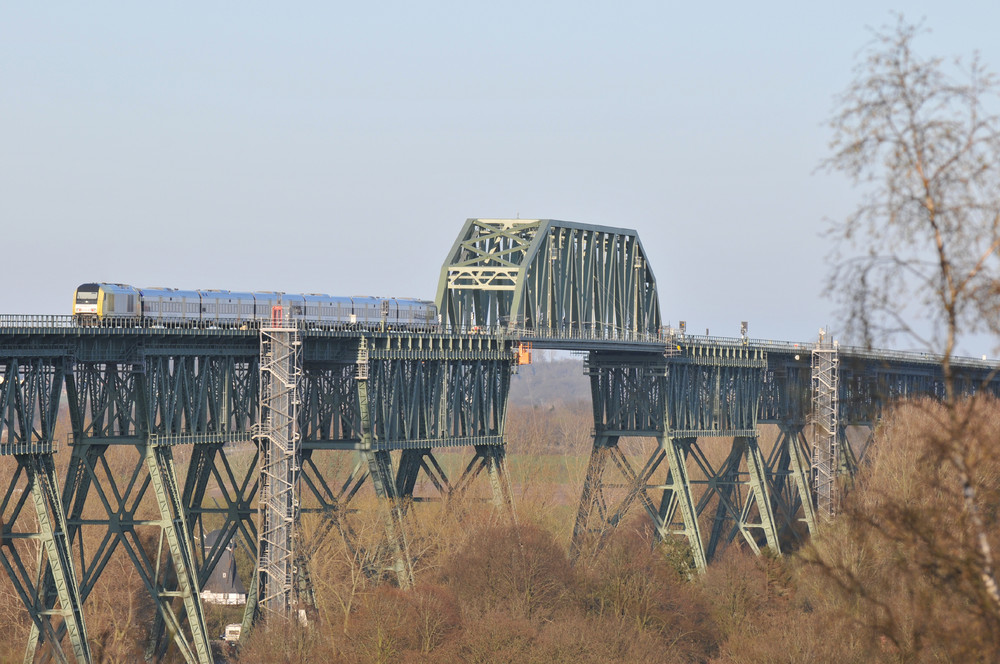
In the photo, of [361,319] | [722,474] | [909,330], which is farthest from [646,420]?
[909,330]

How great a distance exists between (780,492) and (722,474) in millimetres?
12323

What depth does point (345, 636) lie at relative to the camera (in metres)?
65.6

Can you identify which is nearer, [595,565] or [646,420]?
[595,565]

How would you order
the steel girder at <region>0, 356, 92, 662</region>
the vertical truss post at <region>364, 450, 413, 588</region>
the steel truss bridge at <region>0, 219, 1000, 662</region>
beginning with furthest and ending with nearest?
the vertical truss post at <region>364, 450, 413, 588</region>
the steel truss bridge at <region>0, 219, 1000, 662</region>
the steel girder at <region>0, 356, 92, 662</region>

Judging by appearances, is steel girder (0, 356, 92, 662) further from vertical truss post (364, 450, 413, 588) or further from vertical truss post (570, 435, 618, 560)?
vertical truss post (570, 435, 618, 560)

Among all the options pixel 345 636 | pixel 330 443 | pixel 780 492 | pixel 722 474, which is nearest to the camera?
pixel 345 636

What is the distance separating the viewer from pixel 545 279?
96.5 meters

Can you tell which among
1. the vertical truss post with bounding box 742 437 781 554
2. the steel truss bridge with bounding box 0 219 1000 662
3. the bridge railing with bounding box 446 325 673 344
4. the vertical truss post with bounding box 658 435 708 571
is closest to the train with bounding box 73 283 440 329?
the steel truss bridge with bounding box 0 219 1000 662

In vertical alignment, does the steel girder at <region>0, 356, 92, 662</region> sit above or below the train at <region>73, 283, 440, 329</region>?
below

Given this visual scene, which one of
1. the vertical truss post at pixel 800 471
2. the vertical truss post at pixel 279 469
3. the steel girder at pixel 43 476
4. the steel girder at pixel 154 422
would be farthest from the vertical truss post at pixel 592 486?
the steel girder at pixel 43 476

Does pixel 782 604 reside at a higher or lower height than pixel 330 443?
lower

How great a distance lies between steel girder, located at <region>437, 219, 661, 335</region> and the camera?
3642 inches

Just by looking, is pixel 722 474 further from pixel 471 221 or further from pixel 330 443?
pixel 330 443

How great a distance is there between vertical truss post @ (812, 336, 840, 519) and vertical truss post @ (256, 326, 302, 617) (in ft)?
152
